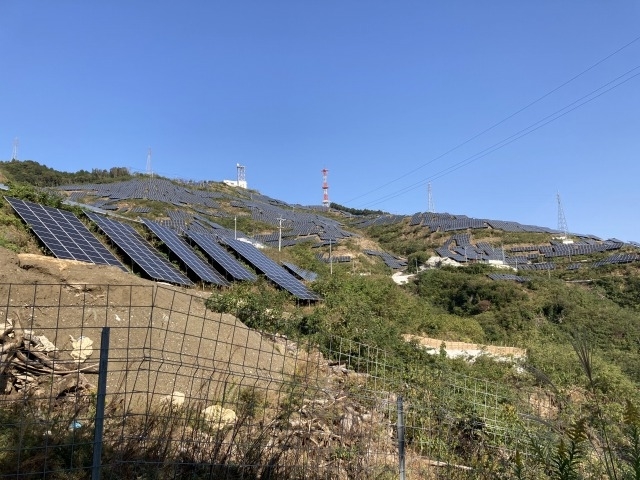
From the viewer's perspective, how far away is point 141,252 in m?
16.8

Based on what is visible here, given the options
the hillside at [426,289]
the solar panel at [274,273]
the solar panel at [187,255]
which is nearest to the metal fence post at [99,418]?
the hillside at [426,289]

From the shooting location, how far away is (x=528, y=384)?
11.0 metres

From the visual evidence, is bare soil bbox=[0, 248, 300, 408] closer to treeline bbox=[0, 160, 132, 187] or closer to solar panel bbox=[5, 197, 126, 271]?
solar panel bbox=[5, 197, 126, 271]

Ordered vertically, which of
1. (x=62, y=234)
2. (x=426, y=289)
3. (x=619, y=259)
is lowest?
(x=426, y=289)

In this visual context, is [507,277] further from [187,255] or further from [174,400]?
[174,400]

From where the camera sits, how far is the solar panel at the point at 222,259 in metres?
18.7

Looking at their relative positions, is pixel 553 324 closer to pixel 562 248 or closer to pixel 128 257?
pixel 128 257

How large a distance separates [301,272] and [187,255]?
7.70 meters

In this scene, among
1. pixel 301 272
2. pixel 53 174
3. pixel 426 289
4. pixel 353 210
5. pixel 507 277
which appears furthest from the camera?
pixel 353 210

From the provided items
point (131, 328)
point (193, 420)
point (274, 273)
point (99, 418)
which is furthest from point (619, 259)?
point (99, 418)

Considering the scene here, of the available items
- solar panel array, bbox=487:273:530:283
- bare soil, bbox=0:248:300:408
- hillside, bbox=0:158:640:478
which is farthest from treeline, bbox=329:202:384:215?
bare soil, bbox=0:248:300:408

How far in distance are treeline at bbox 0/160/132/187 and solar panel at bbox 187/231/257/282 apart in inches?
1726

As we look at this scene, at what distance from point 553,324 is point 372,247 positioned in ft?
88.6

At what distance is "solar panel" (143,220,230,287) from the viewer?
17069 mm
